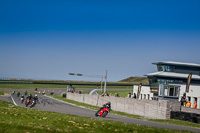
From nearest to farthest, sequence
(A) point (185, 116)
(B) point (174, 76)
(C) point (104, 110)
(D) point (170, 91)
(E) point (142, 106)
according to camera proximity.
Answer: (A) point (185, 116) → (C) point (104, 110) → (E) point (142, 106) → (D) point (170, 91) → (B) point (174, 76)

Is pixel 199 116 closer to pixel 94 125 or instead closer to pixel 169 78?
pixel 94 125

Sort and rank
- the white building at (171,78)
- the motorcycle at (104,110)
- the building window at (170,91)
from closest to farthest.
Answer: the motorcycle at (104,110), the building window at (170,91), the white building at (171,78)

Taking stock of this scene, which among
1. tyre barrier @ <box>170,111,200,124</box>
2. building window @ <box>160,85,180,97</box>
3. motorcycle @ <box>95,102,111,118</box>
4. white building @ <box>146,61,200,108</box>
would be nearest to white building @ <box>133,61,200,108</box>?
white building @ <box>146,61,200,108</box>

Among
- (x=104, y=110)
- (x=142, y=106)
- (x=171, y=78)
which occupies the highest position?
(x=171, y=78)

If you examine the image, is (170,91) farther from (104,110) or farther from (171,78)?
(171,78)

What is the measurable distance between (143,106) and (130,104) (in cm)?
437

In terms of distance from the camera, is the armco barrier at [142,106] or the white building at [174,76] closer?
the armco barrier at [142,106]

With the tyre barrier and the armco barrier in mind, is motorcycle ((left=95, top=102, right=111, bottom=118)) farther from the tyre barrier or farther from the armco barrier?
the tyre barrier

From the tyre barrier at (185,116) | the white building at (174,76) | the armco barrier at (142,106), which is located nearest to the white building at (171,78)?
the white building at (174,76)

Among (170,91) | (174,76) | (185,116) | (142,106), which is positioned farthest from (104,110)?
(174,76)

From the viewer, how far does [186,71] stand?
7944 cm

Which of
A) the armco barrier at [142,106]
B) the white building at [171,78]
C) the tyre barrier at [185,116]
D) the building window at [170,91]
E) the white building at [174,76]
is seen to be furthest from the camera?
the white building at [171,78]

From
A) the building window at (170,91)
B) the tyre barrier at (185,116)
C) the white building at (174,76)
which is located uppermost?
the white building at (174,76)

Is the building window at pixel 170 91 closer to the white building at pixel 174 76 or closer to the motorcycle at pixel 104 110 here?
the white building at pixel 174 76
